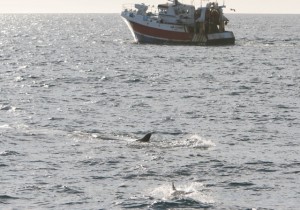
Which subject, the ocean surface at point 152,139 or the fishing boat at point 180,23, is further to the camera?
the fishing boat at point 180,23

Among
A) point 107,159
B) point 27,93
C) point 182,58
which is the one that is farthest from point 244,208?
point 182,58

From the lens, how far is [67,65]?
109m

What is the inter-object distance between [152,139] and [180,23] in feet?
271

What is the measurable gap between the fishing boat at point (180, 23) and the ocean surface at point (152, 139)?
31.0 m

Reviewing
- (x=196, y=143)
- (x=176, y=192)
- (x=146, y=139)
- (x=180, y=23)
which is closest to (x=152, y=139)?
(x=146, y=139)

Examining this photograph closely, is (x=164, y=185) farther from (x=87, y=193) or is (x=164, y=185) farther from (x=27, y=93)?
(x=27, y=93)

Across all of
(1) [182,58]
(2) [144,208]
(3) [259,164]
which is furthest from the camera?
(1) [182,58]

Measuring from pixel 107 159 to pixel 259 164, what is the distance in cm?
898

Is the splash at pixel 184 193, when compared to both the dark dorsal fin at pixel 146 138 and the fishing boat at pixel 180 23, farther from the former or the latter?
the fishing boat at pixel 180 23

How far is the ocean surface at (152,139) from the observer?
34.7 m

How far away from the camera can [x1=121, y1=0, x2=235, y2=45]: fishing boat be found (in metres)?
129

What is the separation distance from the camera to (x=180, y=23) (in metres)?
128

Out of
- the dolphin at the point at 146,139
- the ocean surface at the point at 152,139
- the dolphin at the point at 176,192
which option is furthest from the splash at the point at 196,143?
the dolphin at the point at 176,192

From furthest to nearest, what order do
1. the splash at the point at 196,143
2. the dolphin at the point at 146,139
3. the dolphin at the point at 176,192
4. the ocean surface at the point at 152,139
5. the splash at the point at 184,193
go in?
the dolphin at the point at 146,139 < the splash at the point at 196,143 < the ocean surface at the point at 152,139 < the dolphin at the point at 176,192 < the splash at the point at 184,193
